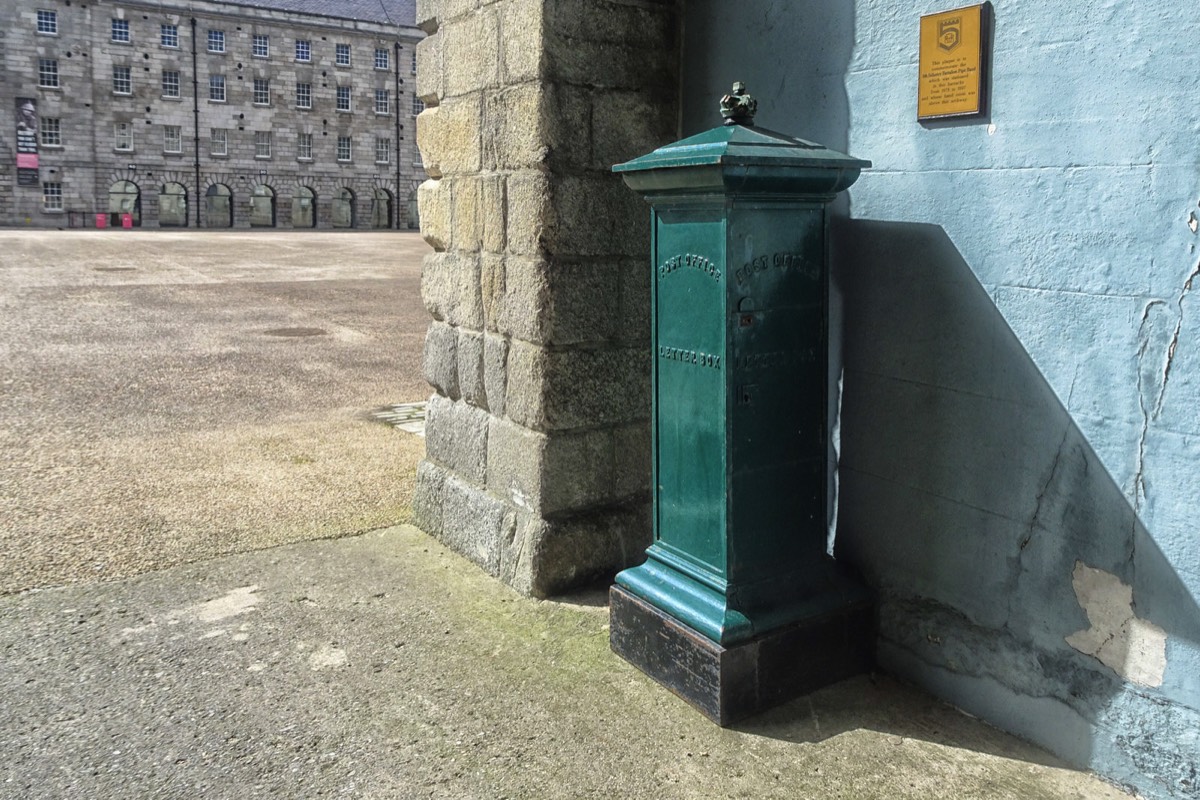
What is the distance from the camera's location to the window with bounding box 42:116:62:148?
52.7 meters

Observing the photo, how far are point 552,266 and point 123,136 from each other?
5786cm

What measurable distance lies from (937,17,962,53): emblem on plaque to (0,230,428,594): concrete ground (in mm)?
3594

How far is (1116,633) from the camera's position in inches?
115

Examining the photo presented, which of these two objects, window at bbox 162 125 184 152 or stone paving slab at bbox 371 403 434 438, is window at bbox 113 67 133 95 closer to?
window at bbox 162 125 184 152

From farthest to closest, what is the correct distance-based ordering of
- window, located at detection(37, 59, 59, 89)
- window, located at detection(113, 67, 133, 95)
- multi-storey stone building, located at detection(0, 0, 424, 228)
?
window, located at detection(113, 67, 133, 95) → multi-storey stone building, located at detection(0, 0, 424, 228) → window, located at detection(37, 59, 59, 89)

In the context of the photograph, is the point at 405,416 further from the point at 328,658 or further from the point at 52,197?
the point at 52,197

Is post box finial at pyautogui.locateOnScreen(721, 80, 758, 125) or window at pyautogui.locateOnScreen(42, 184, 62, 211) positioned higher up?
window at pyautogui.locateOnScreen(42, 184, 62, 211)

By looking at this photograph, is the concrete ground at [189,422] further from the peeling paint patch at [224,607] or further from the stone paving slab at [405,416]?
the peeling paint patch at [224,607]

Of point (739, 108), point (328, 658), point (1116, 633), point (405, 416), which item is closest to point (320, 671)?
point (328, 658)

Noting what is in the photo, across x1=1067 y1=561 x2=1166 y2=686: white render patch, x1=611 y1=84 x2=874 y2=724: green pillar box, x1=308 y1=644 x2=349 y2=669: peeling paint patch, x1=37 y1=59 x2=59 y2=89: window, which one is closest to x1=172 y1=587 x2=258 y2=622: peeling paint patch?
x1=308 y1=644 x2=349 y2=669: peeling paint patch

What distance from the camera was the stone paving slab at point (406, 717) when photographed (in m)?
2.96

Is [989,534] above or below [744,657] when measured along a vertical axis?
above

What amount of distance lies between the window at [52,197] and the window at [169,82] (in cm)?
756

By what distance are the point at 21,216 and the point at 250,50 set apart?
15189 millimetres
